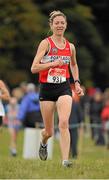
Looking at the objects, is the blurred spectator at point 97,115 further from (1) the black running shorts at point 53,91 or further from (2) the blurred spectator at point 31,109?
(1) the black running shorts at point 53,91

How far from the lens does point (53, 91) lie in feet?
35.6

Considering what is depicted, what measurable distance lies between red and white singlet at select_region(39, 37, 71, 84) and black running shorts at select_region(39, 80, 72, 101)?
0.07m

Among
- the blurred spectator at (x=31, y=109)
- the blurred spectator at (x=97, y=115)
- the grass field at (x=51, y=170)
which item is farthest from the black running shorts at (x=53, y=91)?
the blurred spectator at (x=97, y=115)

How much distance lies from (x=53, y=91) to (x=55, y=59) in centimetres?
49

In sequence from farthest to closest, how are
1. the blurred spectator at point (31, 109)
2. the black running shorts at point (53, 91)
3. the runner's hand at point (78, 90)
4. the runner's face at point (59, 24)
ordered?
the blurred spectator at point (31, 109) < the runner's hand at point (78, 90) < the black running shorts at point (53, 91) < the runner's face at point (59, 24)

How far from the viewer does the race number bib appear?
35.1 ft

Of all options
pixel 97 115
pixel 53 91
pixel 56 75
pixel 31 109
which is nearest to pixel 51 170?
pixel 53 91

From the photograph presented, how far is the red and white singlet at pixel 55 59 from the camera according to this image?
10.7 m

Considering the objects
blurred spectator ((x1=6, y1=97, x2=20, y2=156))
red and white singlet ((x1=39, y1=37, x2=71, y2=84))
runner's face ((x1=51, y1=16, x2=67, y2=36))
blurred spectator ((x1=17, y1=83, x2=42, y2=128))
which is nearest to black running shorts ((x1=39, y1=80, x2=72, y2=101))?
red and white singlet ((x1=39, y1=37, x2=71, y2=84))

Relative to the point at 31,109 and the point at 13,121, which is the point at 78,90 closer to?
the point at 31,109

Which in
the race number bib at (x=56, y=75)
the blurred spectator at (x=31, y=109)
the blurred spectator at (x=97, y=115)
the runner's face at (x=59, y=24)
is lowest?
the race number bib at (x=56, y=75)

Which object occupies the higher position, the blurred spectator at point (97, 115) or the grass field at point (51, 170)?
the blurred spectator at point (97, 115)

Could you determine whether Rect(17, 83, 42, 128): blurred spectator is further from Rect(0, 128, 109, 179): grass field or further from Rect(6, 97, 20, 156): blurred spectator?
Rect(0, 128, 109, 179): grass field

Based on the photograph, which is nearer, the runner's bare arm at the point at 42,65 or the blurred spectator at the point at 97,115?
the runner's bare arm at the point at 42,65
